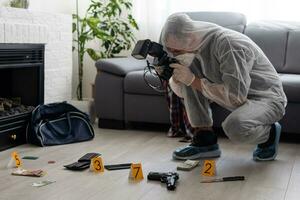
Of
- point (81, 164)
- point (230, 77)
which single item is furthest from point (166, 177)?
point (230, 77)

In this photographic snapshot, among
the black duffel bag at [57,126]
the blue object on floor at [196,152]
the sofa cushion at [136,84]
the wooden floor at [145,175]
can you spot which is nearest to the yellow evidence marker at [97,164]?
the wooden floor at [145,175]

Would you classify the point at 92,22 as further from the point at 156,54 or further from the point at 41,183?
the point at 41,183

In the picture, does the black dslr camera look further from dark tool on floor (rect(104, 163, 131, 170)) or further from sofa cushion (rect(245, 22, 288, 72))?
sofa cushion (rect(245, 22, 288, 72))

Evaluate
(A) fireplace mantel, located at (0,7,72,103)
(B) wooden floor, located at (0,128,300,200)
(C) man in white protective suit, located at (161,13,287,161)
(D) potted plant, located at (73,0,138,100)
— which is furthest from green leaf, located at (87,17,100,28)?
(C) man in white protective suit, located at (161,13,287,161)

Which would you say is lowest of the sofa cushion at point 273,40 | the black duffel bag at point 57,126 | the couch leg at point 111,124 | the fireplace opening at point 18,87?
the couch leg at point 111,124

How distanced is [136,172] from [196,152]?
0.54 meters

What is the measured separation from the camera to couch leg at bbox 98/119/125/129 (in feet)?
11.1

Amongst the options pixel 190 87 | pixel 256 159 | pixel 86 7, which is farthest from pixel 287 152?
pixel 86 7

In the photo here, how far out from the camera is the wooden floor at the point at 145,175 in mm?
1946

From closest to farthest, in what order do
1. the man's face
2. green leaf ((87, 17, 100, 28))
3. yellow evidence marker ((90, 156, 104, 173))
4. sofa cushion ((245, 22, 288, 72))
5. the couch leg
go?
yellow evidence marker ((90, 156, 104, 173)), the man's face, the couch leg, sofa cushion ((245, 22, 288, 72)), green leaf ((87, 17, 100, 28))

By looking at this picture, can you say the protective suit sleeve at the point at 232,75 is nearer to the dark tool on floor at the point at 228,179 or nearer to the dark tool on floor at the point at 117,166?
the dark tool on floor at the point at 228,179

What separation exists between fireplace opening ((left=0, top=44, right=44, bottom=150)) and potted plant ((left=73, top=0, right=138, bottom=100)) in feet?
2.89

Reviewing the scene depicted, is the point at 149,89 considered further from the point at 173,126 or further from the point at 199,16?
the point at 199,16

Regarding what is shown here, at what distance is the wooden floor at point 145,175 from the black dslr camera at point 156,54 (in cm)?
47
